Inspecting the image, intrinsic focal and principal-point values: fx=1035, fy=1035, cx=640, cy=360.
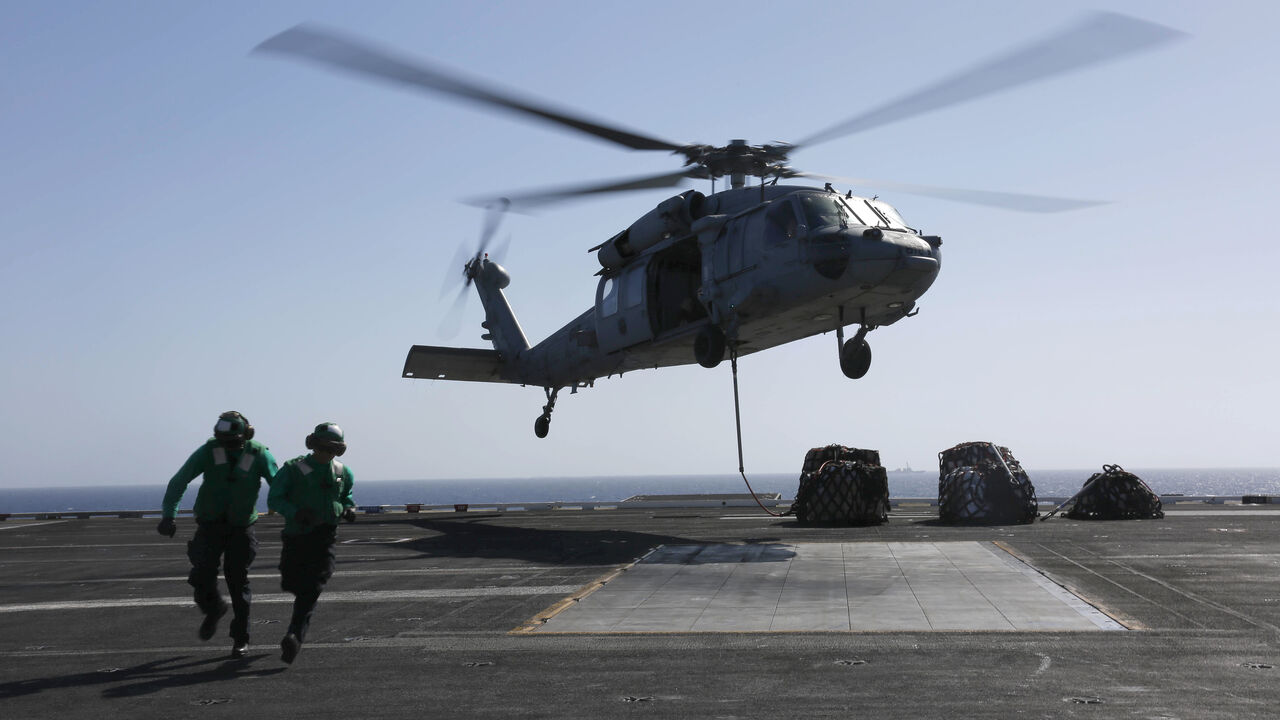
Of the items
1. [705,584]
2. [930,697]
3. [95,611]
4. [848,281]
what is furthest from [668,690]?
[848,281]

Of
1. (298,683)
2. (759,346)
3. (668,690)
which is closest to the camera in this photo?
(668,690)

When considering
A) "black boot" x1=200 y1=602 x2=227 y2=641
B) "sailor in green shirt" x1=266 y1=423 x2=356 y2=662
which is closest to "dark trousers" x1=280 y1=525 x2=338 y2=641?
"sailor in green shirt" x1=266 y1=423 x2=356 y2=662

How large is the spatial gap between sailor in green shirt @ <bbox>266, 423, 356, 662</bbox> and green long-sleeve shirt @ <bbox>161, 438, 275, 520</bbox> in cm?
50

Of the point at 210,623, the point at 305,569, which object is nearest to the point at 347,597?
the point at 210,623

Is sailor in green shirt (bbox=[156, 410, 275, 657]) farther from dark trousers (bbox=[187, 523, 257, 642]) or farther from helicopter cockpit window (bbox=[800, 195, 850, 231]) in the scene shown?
helicopter cockpit window (bbox=[800, 195, 850, 231])

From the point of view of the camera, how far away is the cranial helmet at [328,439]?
8.98 meters

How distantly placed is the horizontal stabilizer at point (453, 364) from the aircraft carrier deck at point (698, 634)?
1251 centimetres

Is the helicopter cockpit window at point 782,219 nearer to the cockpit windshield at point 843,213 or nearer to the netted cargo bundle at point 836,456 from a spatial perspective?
the cockpit windshield at point 843,213

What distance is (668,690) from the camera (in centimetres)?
735

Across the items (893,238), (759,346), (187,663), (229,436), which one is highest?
(893,238)

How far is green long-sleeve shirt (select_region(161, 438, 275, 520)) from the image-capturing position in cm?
942

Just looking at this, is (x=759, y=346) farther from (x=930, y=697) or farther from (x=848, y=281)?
(x=930, y=697)

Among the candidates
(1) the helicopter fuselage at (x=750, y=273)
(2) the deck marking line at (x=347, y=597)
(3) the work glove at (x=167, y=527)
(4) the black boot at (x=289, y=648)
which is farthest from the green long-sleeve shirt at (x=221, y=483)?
(1) the helicopter fuselage at (x=750, y=273)

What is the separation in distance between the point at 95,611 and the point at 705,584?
7.63 m
